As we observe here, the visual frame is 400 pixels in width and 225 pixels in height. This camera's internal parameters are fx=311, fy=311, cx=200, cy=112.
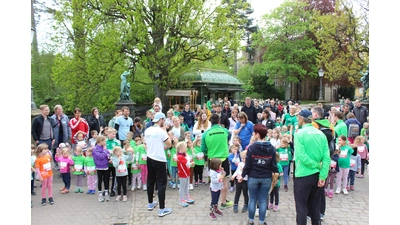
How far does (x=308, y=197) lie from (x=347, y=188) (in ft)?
11.0

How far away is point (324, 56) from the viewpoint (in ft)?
99.3

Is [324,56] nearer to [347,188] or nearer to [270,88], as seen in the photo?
[270,88]

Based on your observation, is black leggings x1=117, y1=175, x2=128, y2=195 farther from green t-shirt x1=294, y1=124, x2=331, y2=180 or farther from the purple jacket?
green t-shirt x1=294, y1=124, x2=331, y2=180

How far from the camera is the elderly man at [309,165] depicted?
4.35 metres

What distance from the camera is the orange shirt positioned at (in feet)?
21.1

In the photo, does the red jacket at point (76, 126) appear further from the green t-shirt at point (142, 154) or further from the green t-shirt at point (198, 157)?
the green t-shirt at point (198, 157)

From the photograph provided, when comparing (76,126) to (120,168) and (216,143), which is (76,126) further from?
(216,143)

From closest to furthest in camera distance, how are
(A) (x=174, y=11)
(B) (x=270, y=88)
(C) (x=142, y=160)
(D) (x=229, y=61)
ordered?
(C) (x=142, y=160) → (A) (x=174, y=11) → (D) (x=229, y=61) → (B) (x=270, y=88)

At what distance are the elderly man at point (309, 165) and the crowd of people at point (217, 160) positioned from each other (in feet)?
0.04

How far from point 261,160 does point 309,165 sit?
0.77 m

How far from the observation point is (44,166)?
21.2 feet

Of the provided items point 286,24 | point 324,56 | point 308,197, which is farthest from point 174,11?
point 286,24

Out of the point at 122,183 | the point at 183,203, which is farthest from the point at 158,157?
the point at 122,183

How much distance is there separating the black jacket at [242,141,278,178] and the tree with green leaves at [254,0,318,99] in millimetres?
32508
